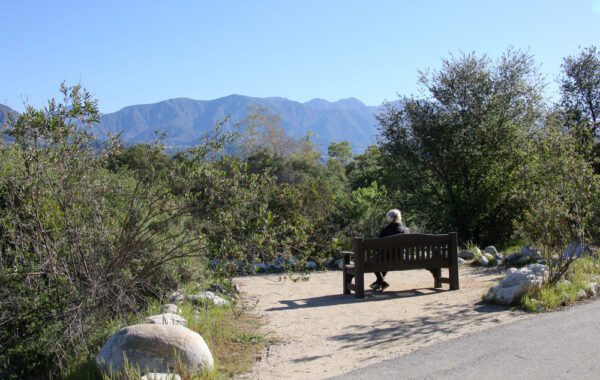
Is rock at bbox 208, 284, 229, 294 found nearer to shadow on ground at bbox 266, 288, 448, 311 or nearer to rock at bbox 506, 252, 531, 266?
shadow on ground at bbox 266, 288, 448, 311

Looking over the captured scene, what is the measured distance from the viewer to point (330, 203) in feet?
53.2

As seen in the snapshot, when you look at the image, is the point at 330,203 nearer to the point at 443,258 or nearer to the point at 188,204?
the point at 443,258

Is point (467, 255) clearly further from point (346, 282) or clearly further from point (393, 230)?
point (346, 282)

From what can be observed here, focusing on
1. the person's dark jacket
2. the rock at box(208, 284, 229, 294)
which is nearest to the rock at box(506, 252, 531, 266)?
the person's dark jacket

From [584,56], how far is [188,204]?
89.2 feet

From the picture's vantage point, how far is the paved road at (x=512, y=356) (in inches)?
208

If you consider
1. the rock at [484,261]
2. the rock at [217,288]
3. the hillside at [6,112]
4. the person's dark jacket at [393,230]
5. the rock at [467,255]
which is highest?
the hillside at [6,112]

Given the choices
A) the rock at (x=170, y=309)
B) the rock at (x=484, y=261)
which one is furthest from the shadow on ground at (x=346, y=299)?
the rock at (x=484, y=261)

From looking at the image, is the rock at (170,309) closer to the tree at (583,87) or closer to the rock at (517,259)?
the rock at (517,259)

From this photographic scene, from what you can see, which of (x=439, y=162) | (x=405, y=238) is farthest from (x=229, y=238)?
(x=439, y=162)

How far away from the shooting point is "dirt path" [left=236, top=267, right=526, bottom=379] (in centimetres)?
604

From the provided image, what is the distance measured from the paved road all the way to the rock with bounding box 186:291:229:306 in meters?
3.32

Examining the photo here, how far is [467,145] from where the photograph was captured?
1675 centimetres

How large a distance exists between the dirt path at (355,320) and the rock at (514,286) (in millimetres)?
220
